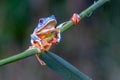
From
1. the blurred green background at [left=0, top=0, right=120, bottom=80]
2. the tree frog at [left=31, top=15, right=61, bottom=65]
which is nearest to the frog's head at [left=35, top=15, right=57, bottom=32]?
the tree frog at [left=31, top=15, right=61, bottom=65]

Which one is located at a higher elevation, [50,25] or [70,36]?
[70,36]

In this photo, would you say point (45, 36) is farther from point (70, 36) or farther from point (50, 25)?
point (70, 36)

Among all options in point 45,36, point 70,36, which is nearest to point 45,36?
point 45,36

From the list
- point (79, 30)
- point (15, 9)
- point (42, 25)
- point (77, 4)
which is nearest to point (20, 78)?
point (79, 30)

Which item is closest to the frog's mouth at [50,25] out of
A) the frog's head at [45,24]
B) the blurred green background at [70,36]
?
the frog's head at [45,24]

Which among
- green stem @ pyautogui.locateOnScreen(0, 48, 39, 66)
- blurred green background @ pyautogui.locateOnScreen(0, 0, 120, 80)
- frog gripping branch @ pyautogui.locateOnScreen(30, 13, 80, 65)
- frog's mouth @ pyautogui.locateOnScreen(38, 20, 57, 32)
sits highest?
blurred green background @ pyautogui.locateOnScreen(0, 0, 120, 80)

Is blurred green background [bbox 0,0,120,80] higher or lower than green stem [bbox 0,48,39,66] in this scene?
higher

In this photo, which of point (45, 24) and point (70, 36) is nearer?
point (45, 24)

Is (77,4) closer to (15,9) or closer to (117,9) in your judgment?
(117,9)

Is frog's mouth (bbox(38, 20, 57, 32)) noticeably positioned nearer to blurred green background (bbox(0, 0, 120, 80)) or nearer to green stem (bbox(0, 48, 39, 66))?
green stem (bbox(0, 48, 39, 66))
